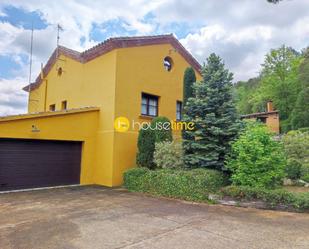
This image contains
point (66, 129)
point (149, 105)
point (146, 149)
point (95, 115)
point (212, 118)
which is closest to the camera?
point (212, 118)

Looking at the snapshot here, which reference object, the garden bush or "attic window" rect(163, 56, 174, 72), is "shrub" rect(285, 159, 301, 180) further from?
"attic window" rect(163, 56, 174, 72)

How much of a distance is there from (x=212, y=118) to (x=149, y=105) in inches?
188

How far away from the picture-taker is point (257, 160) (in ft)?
25.5

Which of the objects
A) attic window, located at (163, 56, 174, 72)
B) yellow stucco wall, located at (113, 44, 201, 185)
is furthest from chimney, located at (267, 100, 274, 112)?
attic window, located at (163, 56, 174, 72)

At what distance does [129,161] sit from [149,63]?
5.32 metres

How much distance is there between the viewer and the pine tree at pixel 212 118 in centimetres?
909

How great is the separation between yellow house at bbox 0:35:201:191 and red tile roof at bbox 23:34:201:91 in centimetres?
5

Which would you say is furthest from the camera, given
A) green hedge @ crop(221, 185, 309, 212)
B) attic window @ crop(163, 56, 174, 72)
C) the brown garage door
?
attic window @ crop(163, 56, 174, 72)

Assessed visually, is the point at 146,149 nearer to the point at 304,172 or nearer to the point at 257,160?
the point at 257,160

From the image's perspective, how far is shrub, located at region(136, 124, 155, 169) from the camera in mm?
10648

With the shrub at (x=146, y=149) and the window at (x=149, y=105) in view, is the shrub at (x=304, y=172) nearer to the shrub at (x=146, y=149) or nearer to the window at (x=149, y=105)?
the shrub at (x=146, y=149)

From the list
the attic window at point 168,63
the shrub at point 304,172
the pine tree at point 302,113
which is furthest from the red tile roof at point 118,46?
the pine tree at point 302,113

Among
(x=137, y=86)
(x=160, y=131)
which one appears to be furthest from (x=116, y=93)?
(x=160, y=131)

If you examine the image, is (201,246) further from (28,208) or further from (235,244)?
(28,208)
